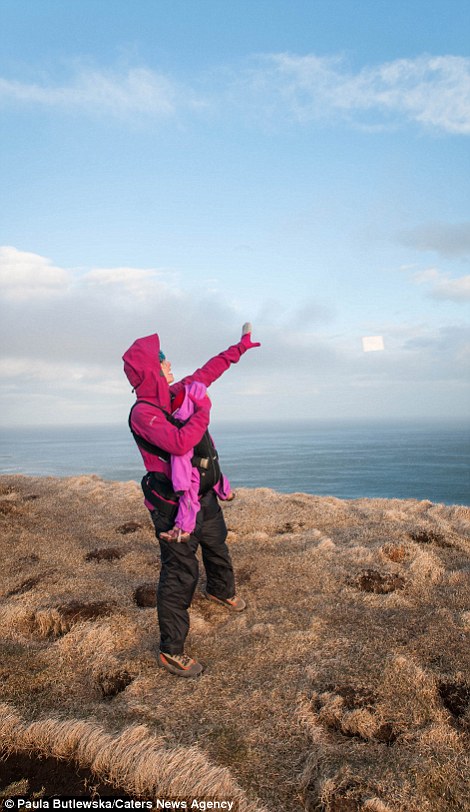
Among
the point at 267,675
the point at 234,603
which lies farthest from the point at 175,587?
the point at 234,603

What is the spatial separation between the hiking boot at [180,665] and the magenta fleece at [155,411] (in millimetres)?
2330

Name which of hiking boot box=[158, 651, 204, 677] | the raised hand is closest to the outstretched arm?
the raised hand

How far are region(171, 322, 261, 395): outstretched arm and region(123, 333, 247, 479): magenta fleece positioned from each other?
544 mm

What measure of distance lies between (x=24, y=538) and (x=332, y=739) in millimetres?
9245

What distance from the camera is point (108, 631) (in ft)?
22.5

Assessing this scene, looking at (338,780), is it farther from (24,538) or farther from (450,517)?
(450,517)

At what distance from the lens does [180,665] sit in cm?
590

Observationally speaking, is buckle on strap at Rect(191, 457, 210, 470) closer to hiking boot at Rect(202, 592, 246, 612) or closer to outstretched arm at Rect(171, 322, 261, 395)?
outstretched arm at Rect(171, 322, 261, 395)

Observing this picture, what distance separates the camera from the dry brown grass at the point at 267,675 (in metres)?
4.21

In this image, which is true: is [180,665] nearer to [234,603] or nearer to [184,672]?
[184,672]

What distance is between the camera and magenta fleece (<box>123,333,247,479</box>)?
586 centimetres

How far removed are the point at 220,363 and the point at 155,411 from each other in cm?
174

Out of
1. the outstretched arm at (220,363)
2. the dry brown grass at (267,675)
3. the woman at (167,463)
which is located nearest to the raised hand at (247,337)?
the outstretched arm at (220,363)

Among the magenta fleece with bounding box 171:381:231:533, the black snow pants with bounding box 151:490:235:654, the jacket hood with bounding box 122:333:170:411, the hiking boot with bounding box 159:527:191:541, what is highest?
the jacket hood with bounding box 122:333:170:411
